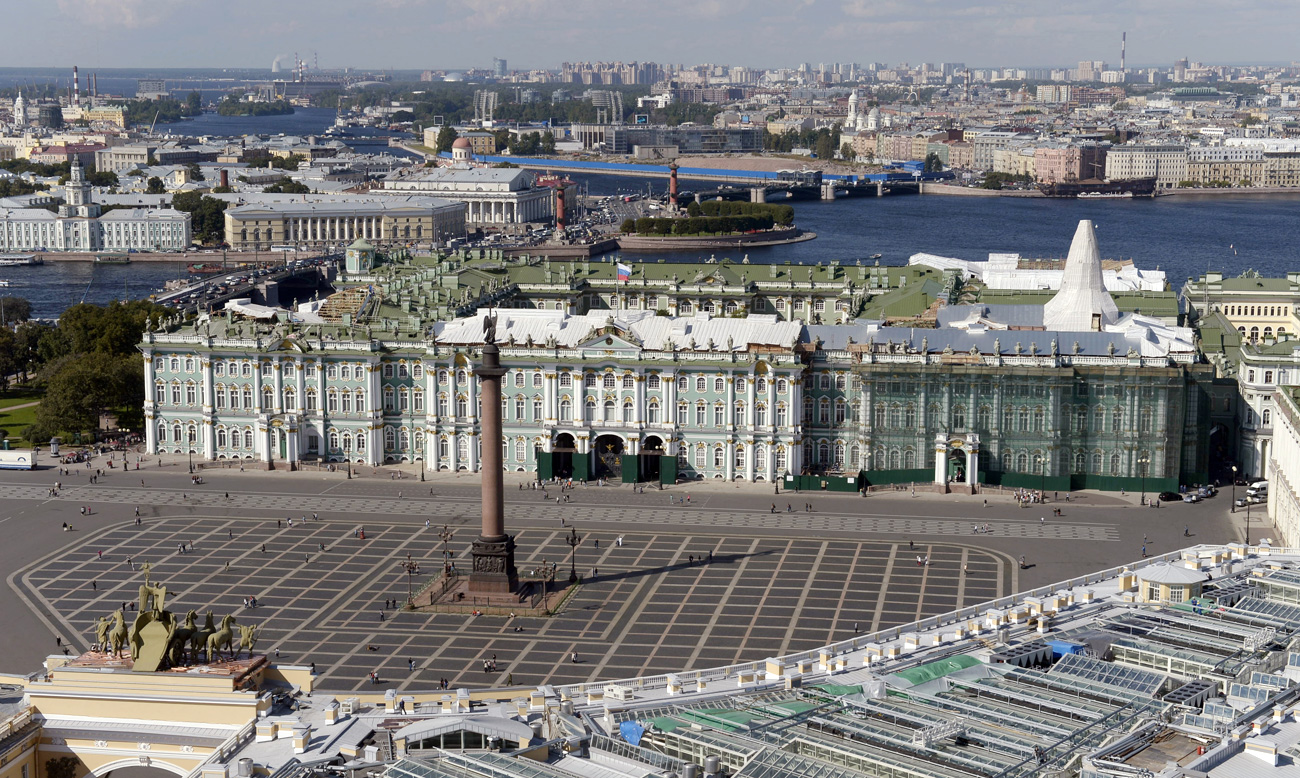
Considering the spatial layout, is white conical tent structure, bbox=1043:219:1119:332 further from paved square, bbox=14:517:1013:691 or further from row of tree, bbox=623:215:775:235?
row of tree, bbox=623:215:775:235

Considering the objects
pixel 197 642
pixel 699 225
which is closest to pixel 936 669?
pixel 197 642

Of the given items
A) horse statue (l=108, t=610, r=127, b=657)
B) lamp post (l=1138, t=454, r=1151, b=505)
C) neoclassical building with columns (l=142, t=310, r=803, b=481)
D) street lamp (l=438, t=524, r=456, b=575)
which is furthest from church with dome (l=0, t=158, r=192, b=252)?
horse statue (l=108, t=610, r=127, b=657)

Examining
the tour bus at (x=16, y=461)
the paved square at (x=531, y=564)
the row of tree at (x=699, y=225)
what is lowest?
the paved square at (x=531, y=564)

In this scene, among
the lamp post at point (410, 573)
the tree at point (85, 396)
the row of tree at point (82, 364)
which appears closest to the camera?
the lamp post at point (410, 573)

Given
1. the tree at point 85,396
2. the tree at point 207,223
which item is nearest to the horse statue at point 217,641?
the tree at point 85,396

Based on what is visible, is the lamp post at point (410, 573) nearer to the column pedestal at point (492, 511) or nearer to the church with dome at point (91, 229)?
the column pedestal at point (492, 511)

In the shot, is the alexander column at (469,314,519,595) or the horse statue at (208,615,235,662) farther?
the alexander column at (469,314,519,595)

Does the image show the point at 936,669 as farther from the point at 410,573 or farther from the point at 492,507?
the point at 410,573

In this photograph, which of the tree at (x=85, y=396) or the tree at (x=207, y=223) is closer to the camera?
the tree at (x=85, y=396)
